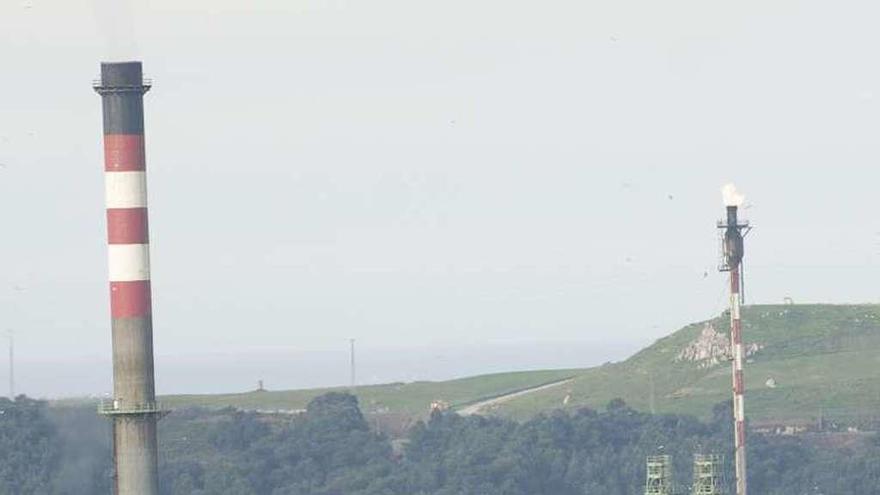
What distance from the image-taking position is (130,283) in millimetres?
105500

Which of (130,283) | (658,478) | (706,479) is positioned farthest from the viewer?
(658,478)

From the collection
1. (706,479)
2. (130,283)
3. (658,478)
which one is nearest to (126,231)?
(130,283)

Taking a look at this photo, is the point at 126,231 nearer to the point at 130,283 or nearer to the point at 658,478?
the point at 130,283

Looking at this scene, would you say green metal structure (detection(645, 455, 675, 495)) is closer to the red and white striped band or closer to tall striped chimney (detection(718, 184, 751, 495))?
tall striped chimney (detection(718, 184, 751, 495))

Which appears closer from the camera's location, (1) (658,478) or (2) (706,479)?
(2) (706,479)

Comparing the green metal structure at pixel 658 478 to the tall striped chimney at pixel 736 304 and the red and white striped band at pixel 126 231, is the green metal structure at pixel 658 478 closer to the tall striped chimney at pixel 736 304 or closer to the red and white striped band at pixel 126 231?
the tall striped chimney at pixel 736 304

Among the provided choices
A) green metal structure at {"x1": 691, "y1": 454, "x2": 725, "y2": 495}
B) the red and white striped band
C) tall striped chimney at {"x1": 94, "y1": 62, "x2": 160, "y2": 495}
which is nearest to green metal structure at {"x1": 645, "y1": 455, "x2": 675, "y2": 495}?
green metal structure at {"x1": 691, "y1": 454, "x2": 725, "y2": 495}

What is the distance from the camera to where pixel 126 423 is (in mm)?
105562

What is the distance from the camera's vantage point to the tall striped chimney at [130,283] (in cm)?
10506

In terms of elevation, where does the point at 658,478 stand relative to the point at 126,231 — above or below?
below

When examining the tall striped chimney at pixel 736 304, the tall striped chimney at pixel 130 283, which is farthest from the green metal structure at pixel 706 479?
the tall striped chimney at pixel 130 283

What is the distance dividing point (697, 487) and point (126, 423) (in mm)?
38648

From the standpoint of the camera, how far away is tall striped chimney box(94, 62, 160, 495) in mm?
105062

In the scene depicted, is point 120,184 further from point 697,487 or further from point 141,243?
point 697,487
